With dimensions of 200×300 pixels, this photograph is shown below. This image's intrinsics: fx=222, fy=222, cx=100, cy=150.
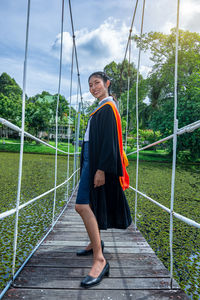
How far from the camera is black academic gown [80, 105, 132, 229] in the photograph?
0.97 meters

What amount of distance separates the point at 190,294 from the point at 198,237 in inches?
42.7

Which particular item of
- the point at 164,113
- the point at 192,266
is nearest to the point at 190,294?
the point at 192,266

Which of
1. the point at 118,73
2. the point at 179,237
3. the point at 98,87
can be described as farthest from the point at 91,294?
the point at 118,73

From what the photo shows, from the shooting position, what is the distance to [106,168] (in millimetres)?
963

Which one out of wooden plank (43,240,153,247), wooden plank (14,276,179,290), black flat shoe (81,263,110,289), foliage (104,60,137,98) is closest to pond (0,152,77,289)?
wooden plank (43,240,153,247)

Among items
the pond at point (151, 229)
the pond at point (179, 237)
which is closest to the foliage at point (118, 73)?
the pond at point (151, 229)

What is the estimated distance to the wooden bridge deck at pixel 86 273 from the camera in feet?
2.92

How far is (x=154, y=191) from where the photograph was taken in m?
4.53

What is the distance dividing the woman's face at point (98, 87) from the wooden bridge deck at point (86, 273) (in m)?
0.88

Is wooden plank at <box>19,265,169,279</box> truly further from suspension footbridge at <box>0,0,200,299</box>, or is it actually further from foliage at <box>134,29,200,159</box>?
foliage at <box>134,29,200,159</box>

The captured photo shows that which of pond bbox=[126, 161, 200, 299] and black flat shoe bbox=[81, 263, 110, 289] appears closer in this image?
black flat shoe bbox=[81, 263, 110, 289]

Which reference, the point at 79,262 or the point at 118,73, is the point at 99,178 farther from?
the point at 118,73

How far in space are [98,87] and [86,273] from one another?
2.98 ft

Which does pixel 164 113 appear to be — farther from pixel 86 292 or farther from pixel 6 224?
Answer: pixel 86 292
